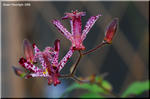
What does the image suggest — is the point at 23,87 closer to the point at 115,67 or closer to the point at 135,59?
the point at 115,67

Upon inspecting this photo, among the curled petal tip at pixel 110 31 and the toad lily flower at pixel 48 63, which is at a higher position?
the curled petal tip at pixel 110 31

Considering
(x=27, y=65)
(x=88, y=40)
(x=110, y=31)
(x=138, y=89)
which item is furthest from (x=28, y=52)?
(x=88, y=40)

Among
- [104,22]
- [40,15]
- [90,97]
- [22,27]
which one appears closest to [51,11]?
[40,15]

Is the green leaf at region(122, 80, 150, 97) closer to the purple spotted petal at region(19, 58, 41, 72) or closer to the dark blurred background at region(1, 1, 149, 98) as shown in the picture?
the purple spotted petal at region(19, 58, 41, 72)

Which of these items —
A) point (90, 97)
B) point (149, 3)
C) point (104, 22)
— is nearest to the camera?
point (90, 97)

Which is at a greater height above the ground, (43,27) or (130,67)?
(43,27)

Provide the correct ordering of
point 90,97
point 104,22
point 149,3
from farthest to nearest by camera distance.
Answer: point 104,22 < point 149,3 < point 90,97

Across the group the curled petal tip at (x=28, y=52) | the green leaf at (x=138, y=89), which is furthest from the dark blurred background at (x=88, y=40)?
the curled petal tip at (x=28, y=52)

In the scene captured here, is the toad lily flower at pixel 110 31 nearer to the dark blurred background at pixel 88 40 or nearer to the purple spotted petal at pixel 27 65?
the purple spotted petal at pixel 27 65
